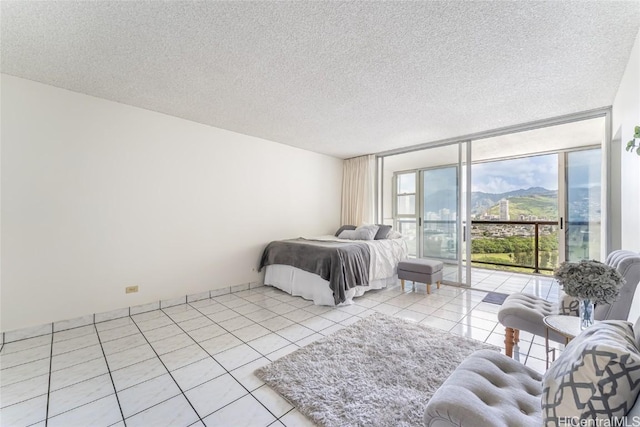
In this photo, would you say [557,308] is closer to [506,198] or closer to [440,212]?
[440,212]

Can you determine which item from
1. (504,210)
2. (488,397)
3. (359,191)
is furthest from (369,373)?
(504,210)

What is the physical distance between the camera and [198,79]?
249 cm

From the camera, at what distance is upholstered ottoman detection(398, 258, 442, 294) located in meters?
3.86

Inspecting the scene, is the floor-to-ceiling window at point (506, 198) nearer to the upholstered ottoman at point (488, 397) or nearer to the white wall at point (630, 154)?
the white wall at point (630, 154)

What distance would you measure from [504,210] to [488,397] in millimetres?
6026

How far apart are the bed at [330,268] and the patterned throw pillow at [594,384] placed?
2.55 metres

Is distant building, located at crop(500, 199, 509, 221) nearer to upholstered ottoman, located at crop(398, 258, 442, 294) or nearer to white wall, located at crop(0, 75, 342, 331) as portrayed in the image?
upholstered ottoman, located at crop(398, 258, 442, 294)

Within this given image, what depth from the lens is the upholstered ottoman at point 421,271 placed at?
3863mm

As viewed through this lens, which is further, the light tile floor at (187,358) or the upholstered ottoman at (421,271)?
the upholstered ottoman at (421,271)

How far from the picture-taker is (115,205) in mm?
2986

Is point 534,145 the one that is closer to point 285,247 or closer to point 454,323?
point 454,323

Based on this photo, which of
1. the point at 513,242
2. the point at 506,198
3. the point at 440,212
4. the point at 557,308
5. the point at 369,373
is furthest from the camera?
the point at 506,198

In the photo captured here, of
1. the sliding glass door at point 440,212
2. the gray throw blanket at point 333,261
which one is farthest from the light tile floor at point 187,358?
the sliding glass door at point 440,212

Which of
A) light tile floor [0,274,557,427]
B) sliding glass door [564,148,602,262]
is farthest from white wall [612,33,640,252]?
sliding glass door [564,148,602,262]
